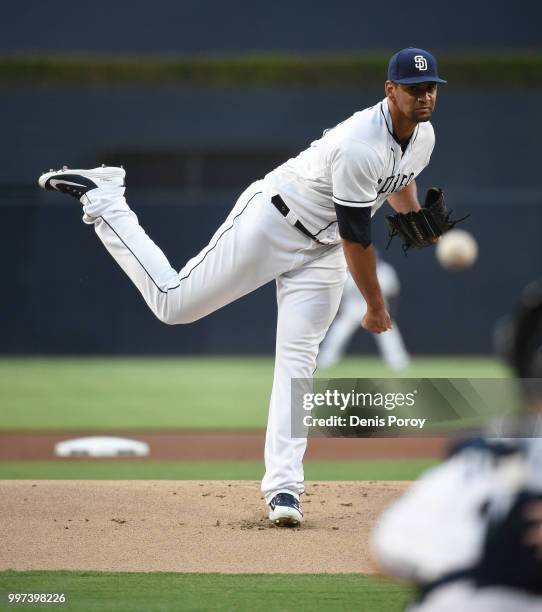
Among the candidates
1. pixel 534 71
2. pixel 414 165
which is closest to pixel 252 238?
pixel 414 165

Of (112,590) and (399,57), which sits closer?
(112,590)

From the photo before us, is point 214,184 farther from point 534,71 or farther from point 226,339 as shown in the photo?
point 534,71

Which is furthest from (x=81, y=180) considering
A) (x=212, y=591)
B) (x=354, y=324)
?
(x=354, y=324)

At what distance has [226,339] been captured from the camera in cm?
1528

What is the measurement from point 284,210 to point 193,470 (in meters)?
2.86

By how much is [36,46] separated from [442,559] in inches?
737

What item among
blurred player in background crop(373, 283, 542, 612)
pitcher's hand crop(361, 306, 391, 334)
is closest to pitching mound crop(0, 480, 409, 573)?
pitcher's hand crop(361, 306, 391, 334)

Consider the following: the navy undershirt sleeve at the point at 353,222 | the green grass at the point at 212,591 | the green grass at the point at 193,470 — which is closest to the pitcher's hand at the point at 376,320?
the navy undershirt sleeve at the point at 353,222

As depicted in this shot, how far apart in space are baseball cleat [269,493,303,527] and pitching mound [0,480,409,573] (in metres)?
0.04

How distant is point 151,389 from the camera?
1159 centimetres

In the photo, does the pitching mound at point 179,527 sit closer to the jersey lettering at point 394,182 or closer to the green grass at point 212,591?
the green grass at point 212,591

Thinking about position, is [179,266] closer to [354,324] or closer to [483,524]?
[354,324]

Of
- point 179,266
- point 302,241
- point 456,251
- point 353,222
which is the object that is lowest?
point 353,222

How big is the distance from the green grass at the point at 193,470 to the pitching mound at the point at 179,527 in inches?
48.1
